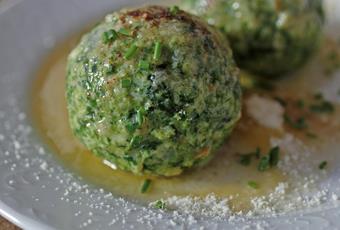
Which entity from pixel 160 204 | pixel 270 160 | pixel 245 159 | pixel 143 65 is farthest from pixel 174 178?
pixel 143 65

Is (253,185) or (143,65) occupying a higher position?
(143,65)

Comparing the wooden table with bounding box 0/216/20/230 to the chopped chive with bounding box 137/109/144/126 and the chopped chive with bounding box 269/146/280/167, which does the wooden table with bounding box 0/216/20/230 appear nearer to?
the chopped chive with bounding box 137/109/144/126

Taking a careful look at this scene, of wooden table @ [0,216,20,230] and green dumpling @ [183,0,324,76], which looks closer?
wooden table @ [0,216,20,230]

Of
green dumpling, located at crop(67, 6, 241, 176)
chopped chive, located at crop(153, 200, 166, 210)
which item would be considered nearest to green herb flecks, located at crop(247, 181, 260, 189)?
green dumpling, located at crop(67, 6, 241, 176)

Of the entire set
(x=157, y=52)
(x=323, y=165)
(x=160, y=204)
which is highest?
(x=157, y=52)

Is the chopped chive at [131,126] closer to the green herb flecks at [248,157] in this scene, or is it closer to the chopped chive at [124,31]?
the chopped chive at [124,31]

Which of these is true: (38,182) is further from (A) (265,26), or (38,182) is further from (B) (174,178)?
(A) (265,26)

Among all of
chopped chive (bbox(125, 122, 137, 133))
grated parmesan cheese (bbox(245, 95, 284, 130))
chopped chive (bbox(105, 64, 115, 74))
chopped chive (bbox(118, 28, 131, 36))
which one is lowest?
grated parmesan cheese (bbox(245, 95, 284, 130))
